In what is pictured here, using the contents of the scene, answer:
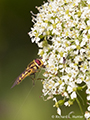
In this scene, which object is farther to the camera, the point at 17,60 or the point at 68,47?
the point at 17,60

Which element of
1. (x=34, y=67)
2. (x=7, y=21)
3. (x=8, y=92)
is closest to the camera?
(x=34, y=67)

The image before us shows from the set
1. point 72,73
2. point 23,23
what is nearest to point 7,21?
point 23,23

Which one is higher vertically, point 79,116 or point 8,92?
point 8,92

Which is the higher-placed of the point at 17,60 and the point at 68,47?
the point at 17,60

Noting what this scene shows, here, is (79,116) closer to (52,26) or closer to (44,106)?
(44,106)

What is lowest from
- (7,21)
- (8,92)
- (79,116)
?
(79,116)
